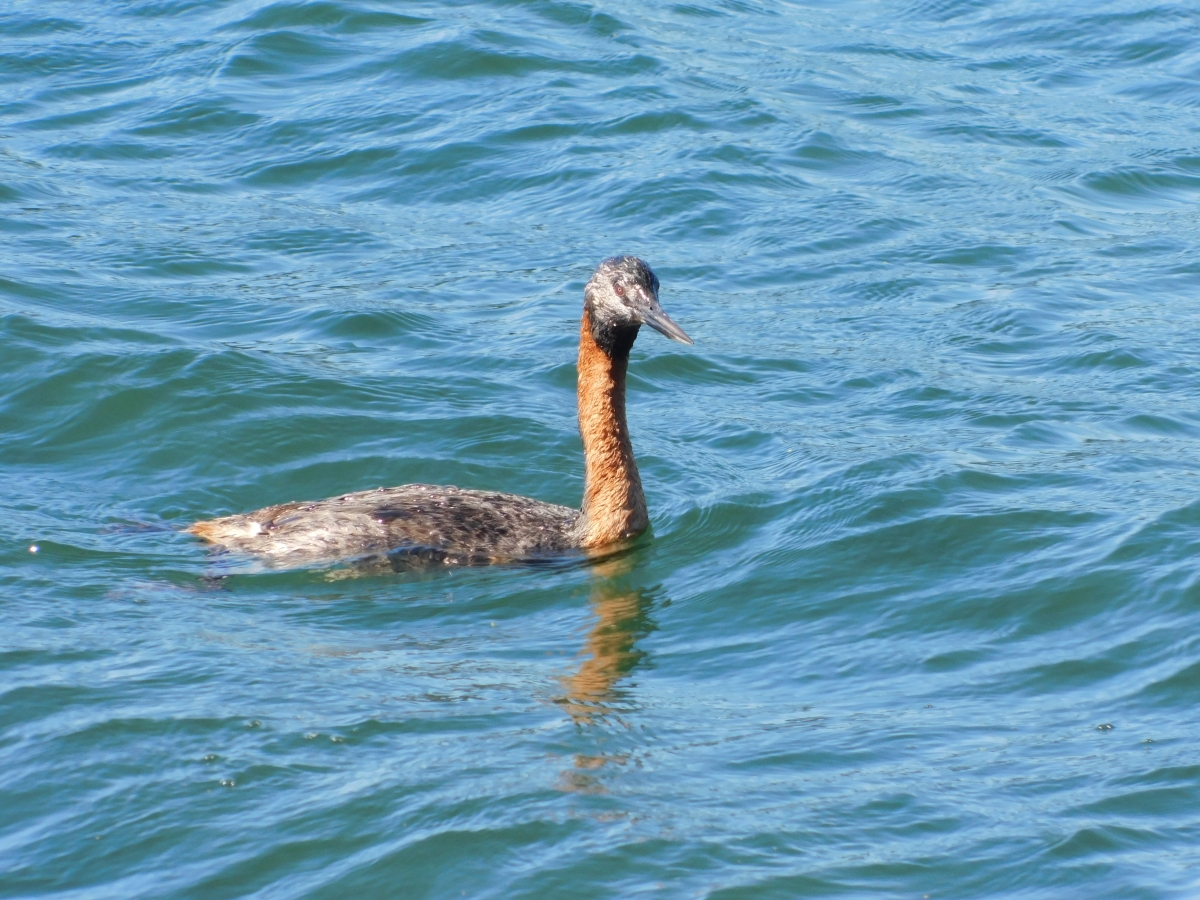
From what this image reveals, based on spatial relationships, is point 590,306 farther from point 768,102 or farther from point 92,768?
point 768,102

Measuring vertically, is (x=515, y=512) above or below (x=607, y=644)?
above

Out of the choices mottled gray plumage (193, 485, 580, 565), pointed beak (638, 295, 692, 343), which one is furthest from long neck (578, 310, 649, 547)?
pointed beak (638, 295, 692, 343)

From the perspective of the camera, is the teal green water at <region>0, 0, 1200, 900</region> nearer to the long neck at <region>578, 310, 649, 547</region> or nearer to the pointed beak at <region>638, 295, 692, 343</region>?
the long neck at <region>578, 310, 649, 547</region>

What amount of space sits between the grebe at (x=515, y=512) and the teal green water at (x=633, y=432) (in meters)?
0.25

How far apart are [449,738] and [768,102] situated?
12.9 metres

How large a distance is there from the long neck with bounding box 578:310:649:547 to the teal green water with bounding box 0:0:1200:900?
266 mm

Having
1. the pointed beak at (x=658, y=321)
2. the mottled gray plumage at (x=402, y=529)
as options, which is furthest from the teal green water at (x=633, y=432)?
the pointed beak at (x=658, y=321)

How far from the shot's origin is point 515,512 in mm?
10469

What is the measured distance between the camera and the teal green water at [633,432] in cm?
704

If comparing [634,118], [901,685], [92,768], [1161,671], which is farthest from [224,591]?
[634,118]

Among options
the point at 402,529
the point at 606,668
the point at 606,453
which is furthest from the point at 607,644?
the point at 606,453

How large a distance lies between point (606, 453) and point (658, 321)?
1.16 m

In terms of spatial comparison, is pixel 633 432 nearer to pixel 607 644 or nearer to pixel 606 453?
pixel 606 453

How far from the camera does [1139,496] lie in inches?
424
